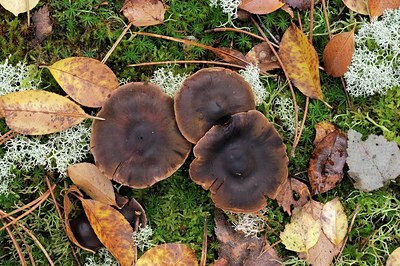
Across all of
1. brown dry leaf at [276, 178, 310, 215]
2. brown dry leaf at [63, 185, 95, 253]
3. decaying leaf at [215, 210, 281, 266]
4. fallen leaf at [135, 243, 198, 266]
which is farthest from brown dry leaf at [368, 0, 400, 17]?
brown dry leaf at [63, 185, 95, 253]

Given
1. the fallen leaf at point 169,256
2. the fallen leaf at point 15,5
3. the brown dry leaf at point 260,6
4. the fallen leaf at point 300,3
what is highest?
the fallen leaf at point 15,5

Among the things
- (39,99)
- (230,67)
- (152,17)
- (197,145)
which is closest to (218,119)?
(197,145)

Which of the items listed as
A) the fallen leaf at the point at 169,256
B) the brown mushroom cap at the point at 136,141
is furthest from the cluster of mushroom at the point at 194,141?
the fallen leaf at the point at 169,256

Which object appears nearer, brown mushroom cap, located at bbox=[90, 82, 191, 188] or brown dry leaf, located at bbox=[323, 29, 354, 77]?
brown mushroom cap, located at bbox=[90, 82, 191, 188]

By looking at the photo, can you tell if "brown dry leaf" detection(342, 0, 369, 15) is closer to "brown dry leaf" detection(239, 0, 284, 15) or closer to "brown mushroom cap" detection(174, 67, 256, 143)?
"brown dry leaf" detection(239, 0, 284, 15)

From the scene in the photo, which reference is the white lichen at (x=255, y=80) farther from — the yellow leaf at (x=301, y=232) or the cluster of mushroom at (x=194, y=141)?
the yellow leaf at (x=301, y=232)
